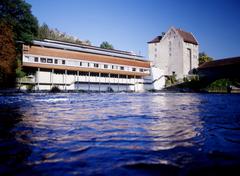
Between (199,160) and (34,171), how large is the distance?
1811mm

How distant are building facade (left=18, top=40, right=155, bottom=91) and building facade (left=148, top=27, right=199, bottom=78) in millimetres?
13750

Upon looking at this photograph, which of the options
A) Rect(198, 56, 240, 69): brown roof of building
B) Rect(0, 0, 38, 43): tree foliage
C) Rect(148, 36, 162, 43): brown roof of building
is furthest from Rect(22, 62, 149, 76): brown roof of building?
Rect(148, 36, 162, 43): brown roof of building

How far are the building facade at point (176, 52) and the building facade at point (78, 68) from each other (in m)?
13.7

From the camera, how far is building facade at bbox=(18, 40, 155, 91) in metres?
37.1

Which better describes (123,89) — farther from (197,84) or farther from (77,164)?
(77,164)

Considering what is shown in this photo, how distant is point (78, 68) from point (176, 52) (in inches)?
1319

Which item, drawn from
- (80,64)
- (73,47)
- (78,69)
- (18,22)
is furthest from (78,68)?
(18,22)

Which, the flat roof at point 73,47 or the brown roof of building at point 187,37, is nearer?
the flat roof at point 73,47

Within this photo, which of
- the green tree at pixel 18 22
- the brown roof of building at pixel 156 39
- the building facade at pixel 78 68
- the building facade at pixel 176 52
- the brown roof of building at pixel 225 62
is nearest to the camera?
the green tree at pixel 18 22

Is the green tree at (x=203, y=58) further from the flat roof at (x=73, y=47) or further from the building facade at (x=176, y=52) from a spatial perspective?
the flat roof at (x=73, y=47)

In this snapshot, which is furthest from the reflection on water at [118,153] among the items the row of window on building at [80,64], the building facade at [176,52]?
the building facade at [176,52]

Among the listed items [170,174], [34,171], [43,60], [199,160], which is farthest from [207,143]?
[43,60]

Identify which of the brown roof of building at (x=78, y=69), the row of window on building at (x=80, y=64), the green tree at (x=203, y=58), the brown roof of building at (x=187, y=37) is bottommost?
the brown roof of building at (x=78, y=69)

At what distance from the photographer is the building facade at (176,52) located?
62.9 metres
